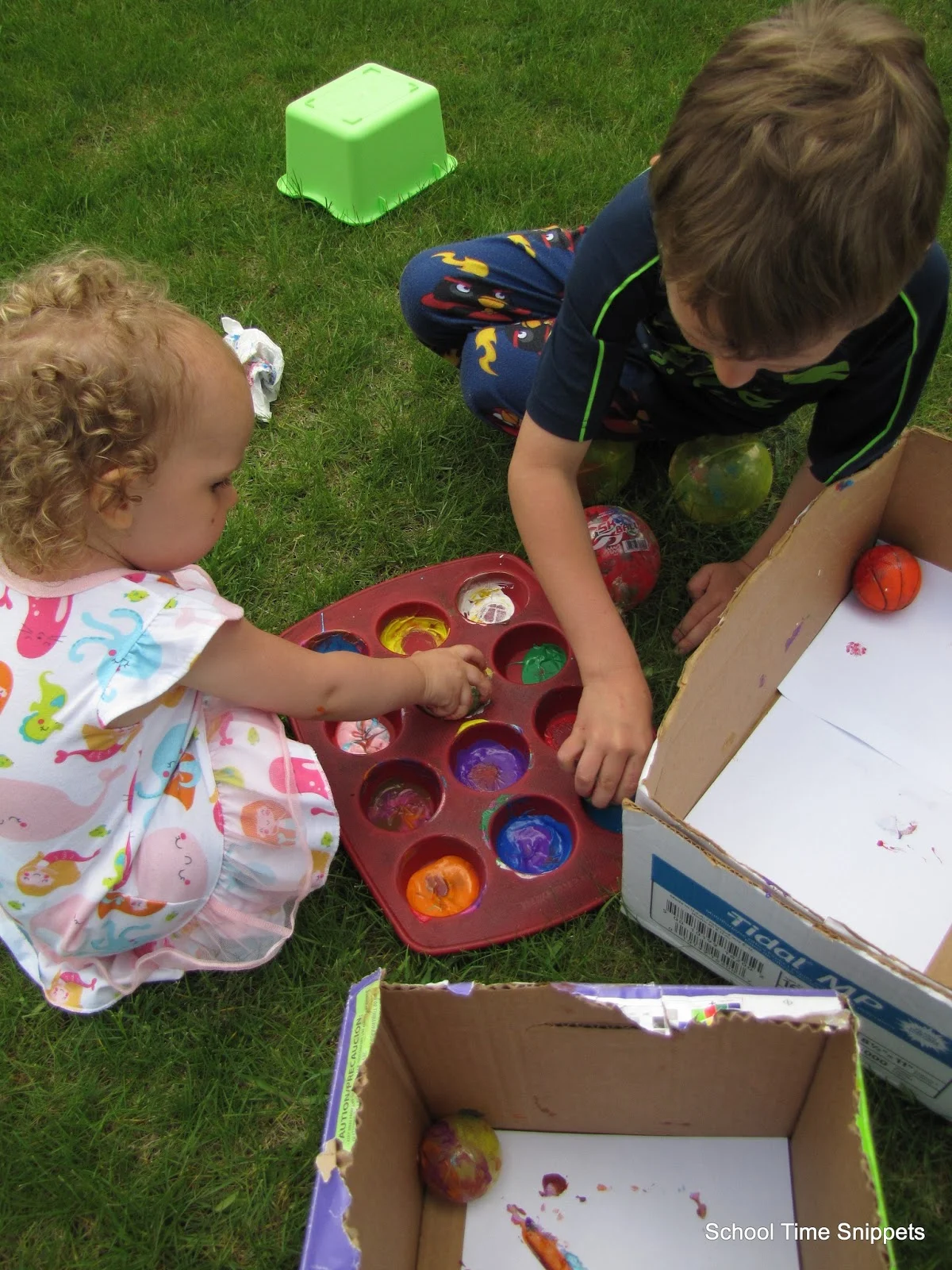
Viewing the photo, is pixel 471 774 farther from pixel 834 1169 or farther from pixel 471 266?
pixel 471 266

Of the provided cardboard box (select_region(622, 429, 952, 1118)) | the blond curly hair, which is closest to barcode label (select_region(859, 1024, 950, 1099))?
cardboard box (select_region(622, 429, 952, 1118))

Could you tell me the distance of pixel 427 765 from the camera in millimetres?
1251

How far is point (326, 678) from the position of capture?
1.09 m

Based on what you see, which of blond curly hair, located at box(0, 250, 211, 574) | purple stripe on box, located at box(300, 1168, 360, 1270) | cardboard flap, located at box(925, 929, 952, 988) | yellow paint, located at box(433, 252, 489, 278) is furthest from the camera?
yellow paint, located at box(433, 252, 489, 278)

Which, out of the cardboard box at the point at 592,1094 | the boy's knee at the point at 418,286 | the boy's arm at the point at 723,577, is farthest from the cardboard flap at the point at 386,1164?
the boy's knee at the point at 418,286

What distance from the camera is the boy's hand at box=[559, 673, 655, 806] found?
108 cm

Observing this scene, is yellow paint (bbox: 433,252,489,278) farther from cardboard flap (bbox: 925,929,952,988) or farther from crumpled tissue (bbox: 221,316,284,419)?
cardboard flap (bbox: 925,929,952,988)

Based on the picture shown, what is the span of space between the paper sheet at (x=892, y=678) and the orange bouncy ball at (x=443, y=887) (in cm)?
47

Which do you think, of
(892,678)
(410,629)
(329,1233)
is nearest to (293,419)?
(410,629)

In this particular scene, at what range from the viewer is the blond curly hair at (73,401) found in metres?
0.83

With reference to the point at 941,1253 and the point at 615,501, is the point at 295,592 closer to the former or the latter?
the point at 615,501

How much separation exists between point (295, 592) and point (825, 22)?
3.20 feet

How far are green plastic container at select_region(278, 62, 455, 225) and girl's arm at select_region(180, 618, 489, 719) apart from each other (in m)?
1.14

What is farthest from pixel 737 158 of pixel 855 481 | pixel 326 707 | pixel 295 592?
pixel 295 592
